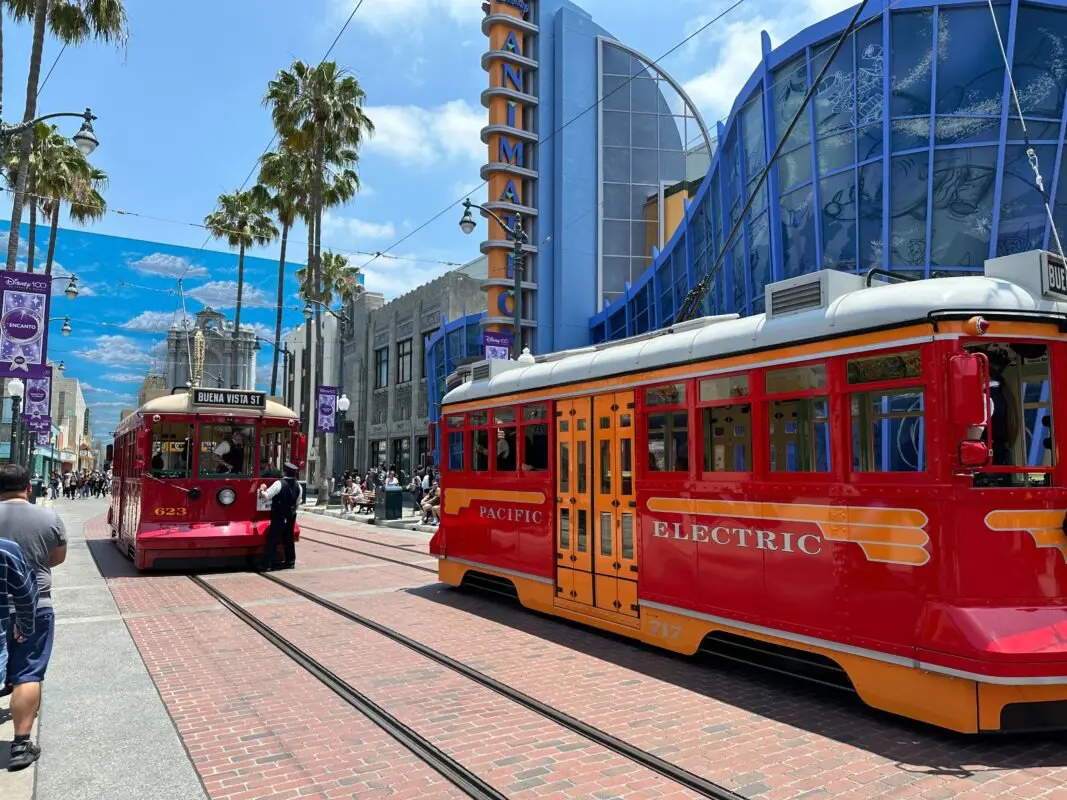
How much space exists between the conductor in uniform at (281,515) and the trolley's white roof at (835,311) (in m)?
7.04

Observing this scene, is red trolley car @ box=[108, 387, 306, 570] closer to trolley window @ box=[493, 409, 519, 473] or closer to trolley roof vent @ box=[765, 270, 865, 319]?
trolley window @ box=[493, 409, 519, 473]

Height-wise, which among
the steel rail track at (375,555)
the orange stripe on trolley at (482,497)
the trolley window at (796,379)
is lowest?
the steel rail track at (375,555)

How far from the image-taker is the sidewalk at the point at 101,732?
4.51 m

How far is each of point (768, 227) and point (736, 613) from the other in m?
17.1

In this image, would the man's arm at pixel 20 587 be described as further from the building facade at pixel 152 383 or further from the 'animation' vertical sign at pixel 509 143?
the building facade at pixel 152 383

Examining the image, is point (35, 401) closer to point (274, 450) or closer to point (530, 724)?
point (274, 450)

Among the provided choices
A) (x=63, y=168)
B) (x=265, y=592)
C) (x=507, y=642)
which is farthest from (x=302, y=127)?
(x=507, y=642)

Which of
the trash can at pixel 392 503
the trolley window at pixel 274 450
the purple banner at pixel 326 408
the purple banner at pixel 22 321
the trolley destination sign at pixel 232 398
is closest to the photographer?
the trolley destination sign at pixel 232 398

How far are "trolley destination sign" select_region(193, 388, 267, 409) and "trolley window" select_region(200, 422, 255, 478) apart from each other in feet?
1.26

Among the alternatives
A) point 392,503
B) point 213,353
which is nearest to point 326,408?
point 392,503

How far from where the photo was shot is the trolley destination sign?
13540 millimetres

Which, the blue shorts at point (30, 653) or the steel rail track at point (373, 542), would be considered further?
the steel rail track at point (373, 542)

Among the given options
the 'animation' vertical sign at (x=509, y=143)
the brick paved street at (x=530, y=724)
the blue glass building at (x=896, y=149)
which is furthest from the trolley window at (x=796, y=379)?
the 'animation' vertical sign at (x=509, y=143)

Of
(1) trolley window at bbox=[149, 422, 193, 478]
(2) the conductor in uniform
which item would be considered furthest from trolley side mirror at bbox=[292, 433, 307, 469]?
(1) trolley window at bbox=[149, 422, 193, 478]
